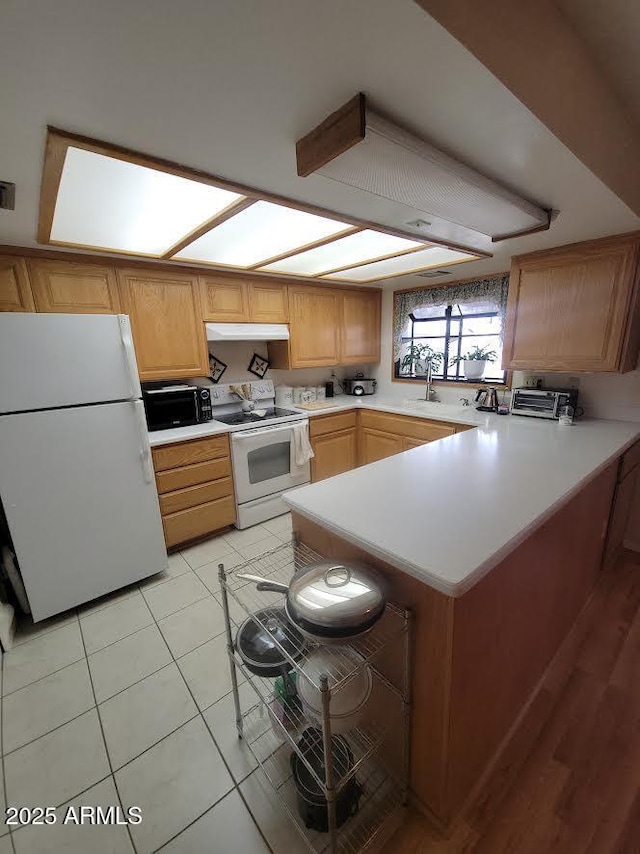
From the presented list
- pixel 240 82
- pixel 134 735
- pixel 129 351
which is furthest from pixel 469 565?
pixel 129 351

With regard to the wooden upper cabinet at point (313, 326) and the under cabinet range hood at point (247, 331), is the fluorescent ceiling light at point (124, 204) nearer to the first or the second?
the under cabinet range hood at point (247, 331)

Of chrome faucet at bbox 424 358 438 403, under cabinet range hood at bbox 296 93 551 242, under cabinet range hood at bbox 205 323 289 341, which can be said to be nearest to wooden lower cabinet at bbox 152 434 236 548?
under cabinet range hood at bbox 205 323 289 341

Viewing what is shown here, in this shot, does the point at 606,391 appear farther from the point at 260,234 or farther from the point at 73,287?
the point at 73,287

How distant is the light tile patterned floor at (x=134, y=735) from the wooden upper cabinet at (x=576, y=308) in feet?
8.86

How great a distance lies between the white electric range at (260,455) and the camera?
2814 millimetres

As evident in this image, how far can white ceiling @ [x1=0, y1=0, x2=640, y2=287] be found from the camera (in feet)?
2.04

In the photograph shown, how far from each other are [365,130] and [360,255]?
1.64m

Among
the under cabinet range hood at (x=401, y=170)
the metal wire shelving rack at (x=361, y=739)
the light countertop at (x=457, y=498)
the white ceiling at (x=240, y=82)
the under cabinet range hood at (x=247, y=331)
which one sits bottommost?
the metal wire shelving rack at (x=361, y=739)

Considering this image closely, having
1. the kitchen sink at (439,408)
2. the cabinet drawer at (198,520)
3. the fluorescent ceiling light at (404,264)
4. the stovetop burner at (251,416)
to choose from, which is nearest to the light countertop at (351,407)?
the kitchen sink at (439,408)

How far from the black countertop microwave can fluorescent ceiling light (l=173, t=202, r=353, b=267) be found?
3.24 ft

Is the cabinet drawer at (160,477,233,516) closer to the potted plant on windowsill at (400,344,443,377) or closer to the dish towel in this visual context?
the dish towel

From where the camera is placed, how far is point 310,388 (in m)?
3.85

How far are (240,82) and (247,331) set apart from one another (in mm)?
2226

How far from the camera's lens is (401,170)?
1.06 metres
